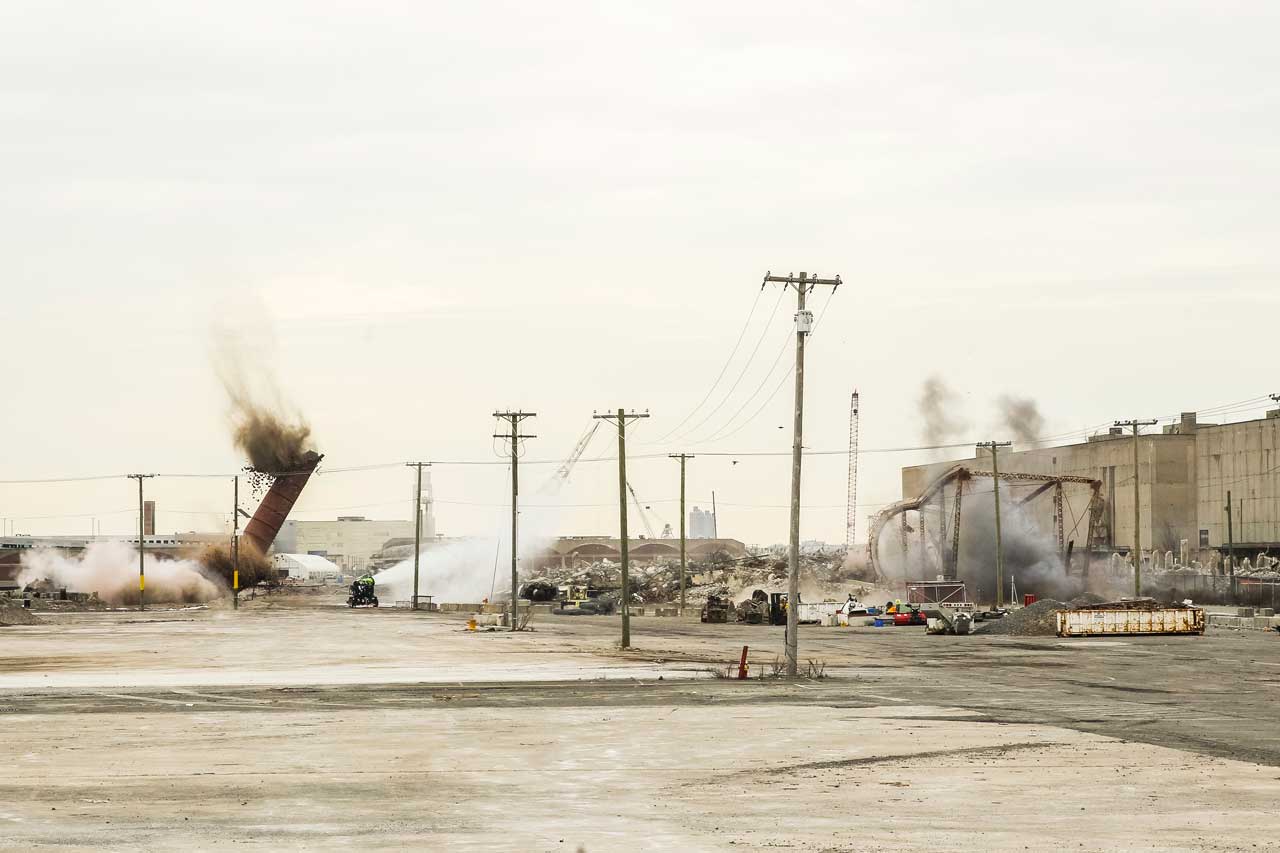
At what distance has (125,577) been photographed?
386 ft

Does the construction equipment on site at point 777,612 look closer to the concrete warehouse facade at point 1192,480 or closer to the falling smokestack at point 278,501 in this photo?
the falling smokestack at point 278,501

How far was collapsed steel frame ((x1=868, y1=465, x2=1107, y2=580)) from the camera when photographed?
11525 cm

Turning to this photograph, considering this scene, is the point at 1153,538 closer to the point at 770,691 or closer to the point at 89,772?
the point at 770,691

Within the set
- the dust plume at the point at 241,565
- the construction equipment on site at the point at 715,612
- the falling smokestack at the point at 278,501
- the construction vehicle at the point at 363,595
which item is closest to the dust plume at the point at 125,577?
the dust plume at the point at 241,565

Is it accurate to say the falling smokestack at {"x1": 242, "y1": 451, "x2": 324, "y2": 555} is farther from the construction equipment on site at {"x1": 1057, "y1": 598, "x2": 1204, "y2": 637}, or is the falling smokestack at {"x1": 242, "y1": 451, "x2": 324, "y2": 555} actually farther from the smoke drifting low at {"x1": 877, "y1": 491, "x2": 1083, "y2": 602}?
the construction equipment on site at {"x1": 1057, "y1": 598, "x2": 1204, "y2": 637}

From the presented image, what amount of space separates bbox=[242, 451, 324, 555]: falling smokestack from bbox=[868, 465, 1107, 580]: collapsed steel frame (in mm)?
48333

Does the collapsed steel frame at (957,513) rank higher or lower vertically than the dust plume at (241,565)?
higher

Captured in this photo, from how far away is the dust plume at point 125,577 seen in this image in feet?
382

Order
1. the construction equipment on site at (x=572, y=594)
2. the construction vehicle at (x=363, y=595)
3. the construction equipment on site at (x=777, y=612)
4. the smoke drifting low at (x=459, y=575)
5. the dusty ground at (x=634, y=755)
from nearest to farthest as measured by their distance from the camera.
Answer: the dusty ground at (x=634, y=755)
the construction equipment on site at (x=777, y=612)
the construction vehicle at (x=363, y=595)
the construction equipment on site at (x=572, y=594)
the smoke drifting low at (x=459, y=575)

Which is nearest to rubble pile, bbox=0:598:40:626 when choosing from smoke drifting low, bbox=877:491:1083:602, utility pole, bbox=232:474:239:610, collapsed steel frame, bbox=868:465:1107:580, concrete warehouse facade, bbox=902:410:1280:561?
utility pole, bbox=232:474:239:610

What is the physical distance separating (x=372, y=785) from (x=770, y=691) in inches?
667

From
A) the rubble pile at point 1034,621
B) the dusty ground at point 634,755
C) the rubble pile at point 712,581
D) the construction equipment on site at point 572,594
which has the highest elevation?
the dusty ground at point 634,755

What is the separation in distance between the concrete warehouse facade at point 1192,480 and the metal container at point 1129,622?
4996 centimetres

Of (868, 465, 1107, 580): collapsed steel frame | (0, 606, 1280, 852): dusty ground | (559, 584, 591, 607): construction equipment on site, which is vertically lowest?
(559, 584, 591, 607): construction equipment on site
